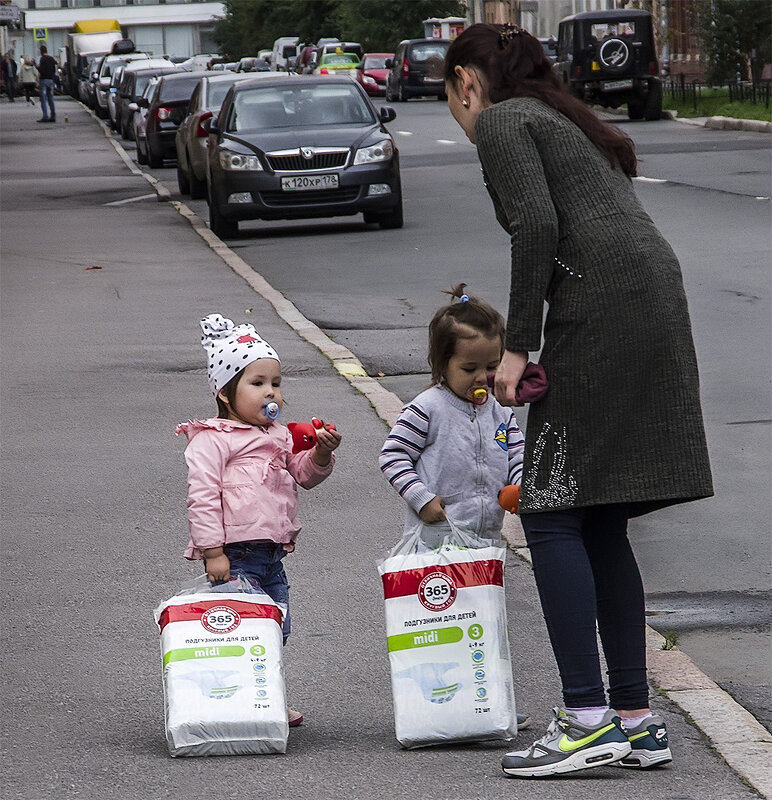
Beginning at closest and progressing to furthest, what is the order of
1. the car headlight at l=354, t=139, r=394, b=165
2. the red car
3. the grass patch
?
the car headlight at l=354, t=139, r=394, b=165, the grass patch, the red car

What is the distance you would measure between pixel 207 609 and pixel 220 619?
42 mm

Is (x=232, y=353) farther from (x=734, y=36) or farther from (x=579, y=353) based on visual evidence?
(x=734, y=36)

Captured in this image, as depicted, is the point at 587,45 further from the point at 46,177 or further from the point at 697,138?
the point at 46,177

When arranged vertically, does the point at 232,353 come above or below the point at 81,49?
below

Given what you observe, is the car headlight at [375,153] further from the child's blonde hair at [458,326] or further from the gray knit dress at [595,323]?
the gray knit dress at [595,323]

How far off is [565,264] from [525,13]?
3085 inches

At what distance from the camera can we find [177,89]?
3175 cm

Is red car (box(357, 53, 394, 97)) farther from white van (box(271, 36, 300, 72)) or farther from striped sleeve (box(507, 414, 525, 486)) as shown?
striped sleeve (box(507, 414, 525, 486))

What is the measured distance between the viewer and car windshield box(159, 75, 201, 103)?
102ft

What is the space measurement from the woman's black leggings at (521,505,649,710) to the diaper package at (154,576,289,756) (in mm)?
704

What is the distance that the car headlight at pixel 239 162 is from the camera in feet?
59.6

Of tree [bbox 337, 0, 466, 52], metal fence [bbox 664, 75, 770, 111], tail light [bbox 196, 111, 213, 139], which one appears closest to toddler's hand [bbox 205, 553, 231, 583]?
tail light [bbox 196, 111, 213, 139]

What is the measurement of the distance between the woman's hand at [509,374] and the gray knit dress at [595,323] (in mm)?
23

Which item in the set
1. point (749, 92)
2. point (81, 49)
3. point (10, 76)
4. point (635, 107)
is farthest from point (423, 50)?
point (81, 49)
